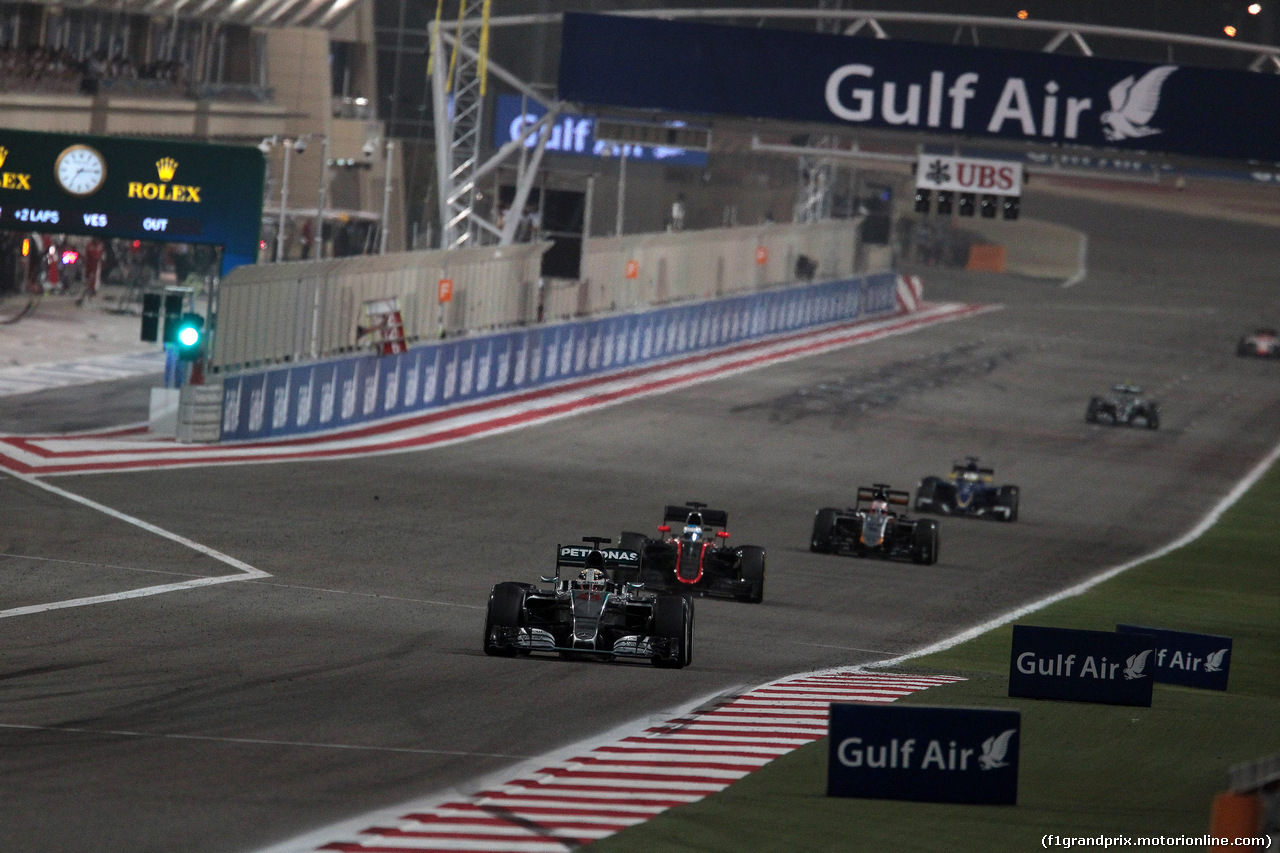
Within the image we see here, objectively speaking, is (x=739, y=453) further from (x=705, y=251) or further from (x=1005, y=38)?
(x=1005, y=38)

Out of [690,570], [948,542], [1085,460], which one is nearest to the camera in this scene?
[690,570]

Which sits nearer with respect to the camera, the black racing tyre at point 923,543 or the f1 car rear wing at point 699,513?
the f1 car rear wing at point 699,513

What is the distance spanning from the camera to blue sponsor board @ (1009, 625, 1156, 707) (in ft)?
47.3

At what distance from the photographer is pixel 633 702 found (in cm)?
1416

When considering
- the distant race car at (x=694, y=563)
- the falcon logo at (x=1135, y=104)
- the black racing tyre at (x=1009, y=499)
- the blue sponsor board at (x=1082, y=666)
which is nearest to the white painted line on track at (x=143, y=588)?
the distant race car at (x=694, y=563)

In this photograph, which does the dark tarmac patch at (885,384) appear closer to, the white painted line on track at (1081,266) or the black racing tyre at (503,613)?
the white painted line on track at (1081,266)

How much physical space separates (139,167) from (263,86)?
111 ft

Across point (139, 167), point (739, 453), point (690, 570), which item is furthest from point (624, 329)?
point (690, 570)

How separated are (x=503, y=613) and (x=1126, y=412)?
30.4 m

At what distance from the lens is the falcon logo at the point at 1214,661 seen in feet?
53.5

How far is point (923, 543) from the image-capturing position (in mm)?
24594

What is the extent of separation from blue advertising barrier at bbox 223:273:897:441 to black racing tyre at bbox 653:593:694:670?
1694 centimetres

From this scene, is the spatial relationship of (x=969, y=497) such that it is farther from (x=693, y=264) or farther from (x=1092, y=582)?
(x=693, y=264)

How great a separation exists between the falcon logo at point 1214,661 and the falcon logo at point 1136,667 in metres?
2.15
